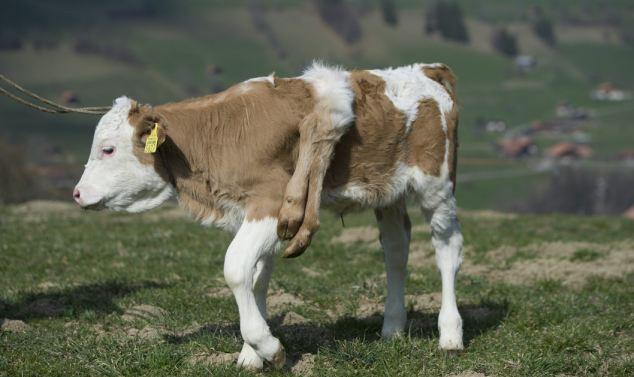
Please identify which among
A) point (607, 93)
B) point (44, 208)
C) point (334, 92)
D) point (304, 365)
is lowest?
point (607, 93)

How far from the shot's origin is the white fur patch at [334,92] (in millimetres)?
8289

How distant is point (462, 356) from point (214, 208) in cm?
256

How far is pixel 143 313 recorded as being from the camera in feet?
33.6

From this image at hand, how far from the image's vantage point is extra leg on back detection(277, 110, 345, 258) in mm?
7961

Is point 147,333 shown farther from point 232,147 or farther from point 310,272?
point 310,272

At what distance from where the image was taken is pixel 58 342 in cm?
882

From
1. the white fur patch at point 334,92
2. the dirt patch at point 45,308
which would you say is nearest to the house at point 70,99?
the dirt patch at point 45,308

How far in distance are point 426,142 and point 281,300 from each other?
2960 mm

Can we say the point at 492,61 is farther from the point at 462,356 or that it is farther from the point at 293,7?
the point at 462,356

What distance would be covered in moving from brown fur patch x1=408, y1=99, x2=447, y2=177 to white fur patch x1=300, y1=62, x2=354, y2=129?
786mm

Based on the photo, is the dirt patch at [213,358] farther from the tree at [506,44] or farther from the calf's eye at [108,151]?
the tree at [506,44]

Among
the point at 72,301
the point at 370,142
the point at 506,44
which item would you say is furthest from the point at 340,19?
the point at 370,142

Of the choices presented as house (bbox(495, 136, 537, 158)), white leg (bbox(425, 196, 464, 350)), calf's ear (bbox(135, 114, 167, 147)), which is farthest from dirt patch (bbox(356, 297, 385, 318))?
house (bbox(495, 136, 537, 158))

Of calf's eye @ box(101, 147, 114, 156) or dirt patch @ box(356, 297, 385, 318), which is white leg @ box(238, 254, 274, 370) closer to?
calf's eye @ box(101, 147, 114, 156)
